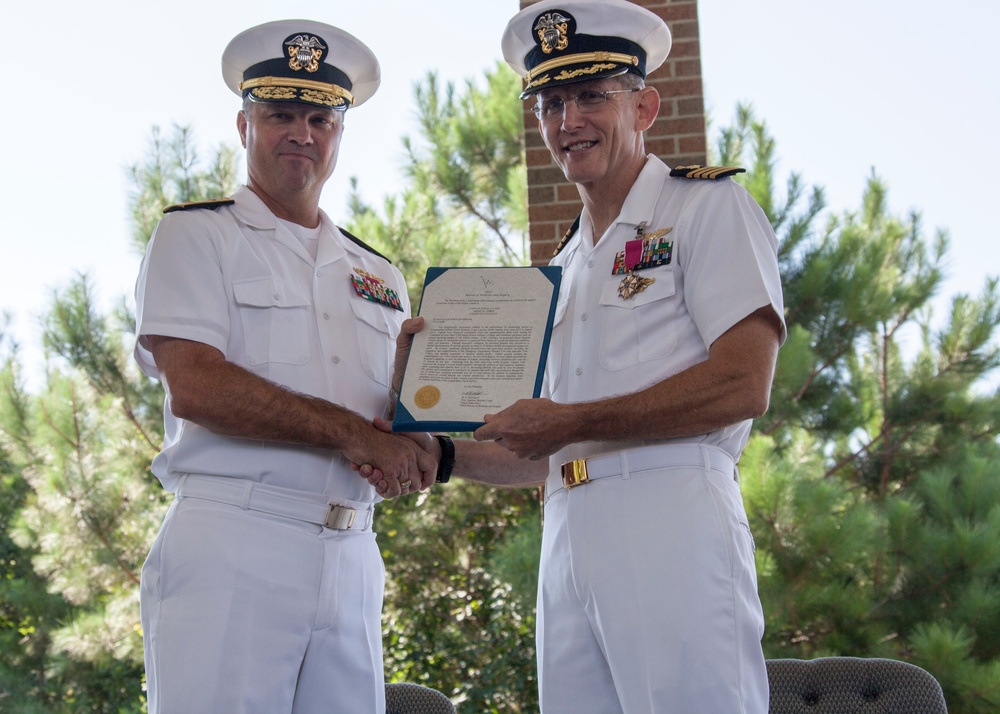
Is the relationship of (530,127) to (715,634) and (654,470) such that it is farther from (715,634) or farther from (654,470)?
(715,634)

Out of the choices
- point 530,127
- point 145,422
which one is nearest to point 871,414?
point 530,127

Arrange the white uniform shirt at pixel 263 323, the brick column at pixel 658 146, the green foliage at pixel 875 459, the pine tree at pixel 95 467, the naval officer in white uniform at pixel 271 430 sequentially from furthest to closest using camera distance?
1. the pine tree at pixel 95 467
2. the green foliage at pixel 875 459
3. the brick column at pixel 658 146
4. the white uniform shirt at pixel 263 323
5. the naval officer in white uniform at pixel 271 430

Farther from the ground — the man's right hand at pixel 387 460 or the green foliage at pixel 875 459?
the man's right hand at pixel 387 460

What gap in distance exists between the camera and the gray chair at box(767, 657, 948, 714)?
2320 millimetres

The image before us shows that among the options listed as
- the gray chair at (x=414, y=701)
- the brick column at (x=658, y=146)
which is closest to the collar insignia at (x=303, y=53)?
the brick column at (x=658, y=146)

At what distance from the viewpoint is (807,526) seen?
4.41 meters

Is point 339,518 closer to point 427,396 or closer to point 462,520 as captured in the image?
point 427,396

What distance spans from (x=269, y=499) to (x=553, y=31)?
3.72 feet

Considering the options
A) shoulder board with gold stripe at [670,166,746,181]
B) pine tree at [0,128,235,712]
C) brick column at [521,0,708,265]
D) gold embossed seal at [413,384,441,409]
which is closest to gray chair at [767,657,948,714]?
gold embossed seal at [413,384,441,409]

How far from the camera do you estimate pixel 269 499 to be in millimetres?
2031

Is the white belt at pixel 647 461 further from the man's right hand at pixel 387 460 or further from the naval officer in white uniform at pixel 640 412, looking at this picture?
the man's right hand at pixel 387 460

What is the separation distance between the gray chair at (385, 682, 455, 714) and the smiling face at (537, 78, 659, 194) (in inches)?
46.6

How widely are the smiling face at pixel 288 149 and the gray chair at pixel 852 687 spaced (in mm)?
1516

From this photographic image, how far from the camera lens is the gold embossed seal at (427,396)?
216cm
